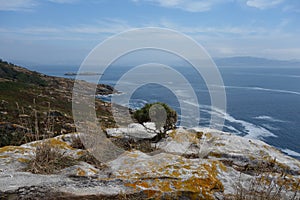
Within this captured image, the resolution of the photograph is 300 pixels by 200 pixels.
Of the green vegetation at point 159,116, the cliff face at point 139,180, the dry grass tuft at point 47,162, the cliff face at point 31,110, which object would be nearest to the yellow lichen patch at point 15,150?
the cliff face at point 139,180

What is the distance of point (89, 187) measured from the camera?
362 cm

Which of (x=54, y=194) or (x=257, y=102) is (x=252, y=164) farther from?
(x=257, y=102)

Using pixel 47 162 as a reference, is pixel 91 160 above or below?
below

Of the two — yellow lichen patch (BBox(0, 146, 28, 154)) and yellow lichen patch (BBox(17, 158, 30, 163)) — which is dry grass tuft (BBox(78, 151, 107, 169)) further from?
yellow lichen patch (BBox(0, 146, 28, 154))

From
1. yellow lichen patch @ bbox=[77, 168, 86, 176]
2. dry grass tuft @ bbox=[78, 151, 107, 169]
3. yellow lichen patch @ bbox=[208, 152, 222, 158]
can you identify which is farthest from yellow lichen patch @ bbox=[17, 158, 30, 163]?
yellow lichen patch @ bbox=[208, 152, 222, 158]

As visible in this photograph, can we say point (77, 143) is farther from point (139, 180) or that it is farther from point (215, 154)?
point (215, 154)

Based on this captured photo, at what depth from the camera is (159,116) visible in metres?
9.16

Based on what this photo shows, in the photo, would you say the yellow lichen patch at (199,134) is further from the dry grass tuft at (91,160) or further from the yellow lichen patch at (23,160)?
the yellow lichen patch at (23,160)

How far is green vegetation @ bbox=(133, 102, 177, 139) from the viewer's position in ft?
28.6

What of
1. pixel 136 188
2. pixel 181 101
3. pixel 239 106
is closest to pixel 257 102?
pixel 239 106

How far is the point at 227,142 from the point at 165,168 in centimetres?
343

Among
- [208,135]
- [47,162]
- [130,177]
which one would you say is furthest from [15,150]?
[208,135]

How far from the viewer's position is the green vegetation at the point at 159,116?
28.6 feet

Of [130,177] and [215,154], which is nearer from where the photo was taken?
[130,177]
